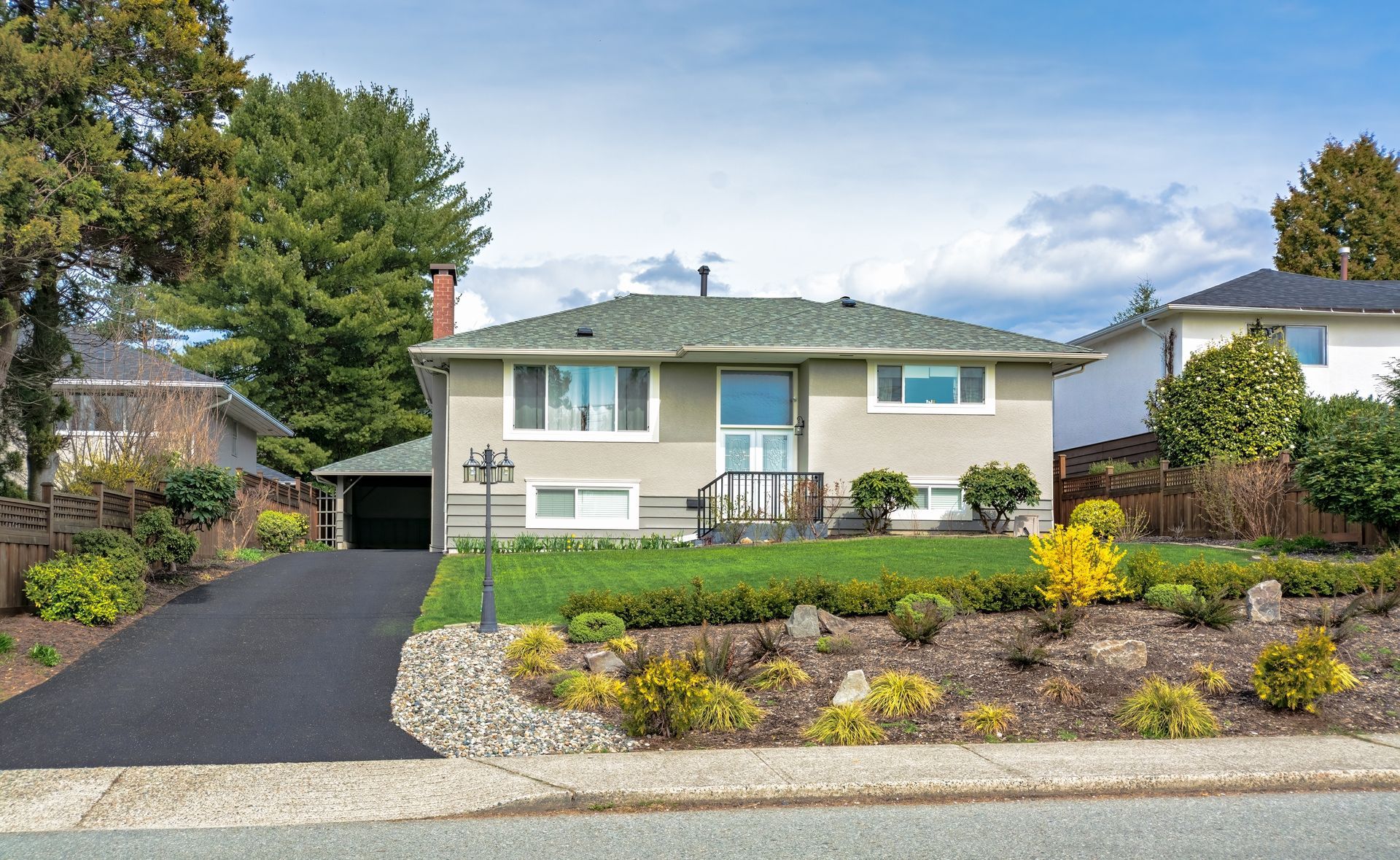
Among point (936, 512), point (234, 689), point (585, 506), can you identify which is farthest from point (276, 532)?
point (936, 512)

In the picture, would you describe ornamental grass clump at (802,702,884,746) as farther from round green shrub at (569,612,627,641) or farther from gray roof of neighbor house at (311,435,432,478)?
gray roof of neighbor house at (311,435,432,478)

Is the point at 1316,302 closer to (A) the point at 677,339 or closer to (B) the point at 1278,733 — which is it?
(A) the point at 677,339

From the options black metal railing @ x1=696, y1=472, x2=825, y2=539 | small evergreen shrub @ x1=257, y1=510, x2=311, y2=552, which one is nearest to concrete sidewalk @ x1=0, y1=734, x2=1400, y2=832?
black metal railing @ x1=696, y1=472, x2=825, y2=539

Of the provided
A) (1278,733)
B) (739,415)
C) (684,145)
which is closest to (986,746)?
(1278,733)

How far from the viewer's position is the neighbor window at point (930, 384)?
73.6 feet

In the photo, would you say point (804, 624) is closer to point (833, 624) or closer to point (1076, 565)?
point (833, 624)

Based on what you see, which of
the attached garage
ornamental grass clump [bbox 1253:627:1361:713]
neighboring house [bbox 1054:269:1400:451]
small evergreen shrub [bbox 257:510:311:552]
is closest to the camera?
ornamental grass clump [bbox 1253:627:1361:713]

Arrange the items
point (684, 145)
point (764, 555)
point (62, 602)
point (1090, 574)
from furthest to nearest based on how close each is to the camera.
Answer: point (684, 145), point (764, 555), point (62, 602), point (1090, 574)

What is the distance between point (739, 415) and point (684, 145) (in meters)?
5.80

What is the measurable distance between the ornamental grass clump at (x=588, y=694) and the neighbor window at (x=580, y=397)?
12186 mm

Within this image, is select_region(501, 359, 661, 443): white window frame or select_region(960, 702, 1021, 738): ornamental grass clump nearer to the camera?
select_region(960, 702, 1021, 738): ornamental grass clump

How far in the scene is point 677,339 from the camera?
22797 millimetres

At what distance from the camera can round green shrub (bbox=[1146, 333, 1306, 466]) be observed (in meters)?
22.6

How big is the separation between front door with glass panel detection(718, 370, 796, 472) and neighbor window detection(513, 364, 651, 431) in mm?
1639
